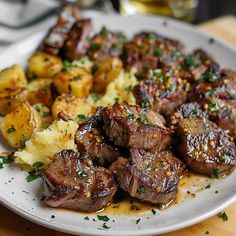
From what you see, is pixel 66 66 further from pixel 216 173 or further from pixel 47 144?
pixel 216 173

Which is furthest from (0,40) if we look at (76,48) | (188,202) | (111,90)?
(188,202)

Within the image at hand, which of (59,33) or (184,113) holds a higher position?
(59,33)

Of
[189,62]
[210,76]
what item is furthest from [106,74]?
[210,76]

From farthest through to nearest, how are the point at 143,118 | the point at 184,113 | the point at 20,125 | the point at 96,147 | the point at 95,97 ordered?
the point at 95,97 → the point at 184,113 → the point at 20,125 → the point at 143,118 → the point at 96,147

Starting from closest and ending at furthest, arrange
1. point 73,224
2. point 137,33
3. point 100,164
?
point 73,224 < point 100,164 < point 137,33

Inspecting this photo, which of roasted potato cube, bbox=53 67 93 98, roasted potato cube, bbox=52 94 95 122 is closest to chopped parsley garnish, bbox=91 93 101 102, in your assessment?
roasted potato cube, bbox=53 67 93 98

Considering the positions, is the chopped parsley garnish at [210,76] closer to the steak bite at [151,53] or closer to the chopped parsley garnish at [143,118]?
the steak bite at [151,53]

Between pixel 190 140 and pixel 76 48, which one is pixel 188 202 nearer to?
pixel 190 140
